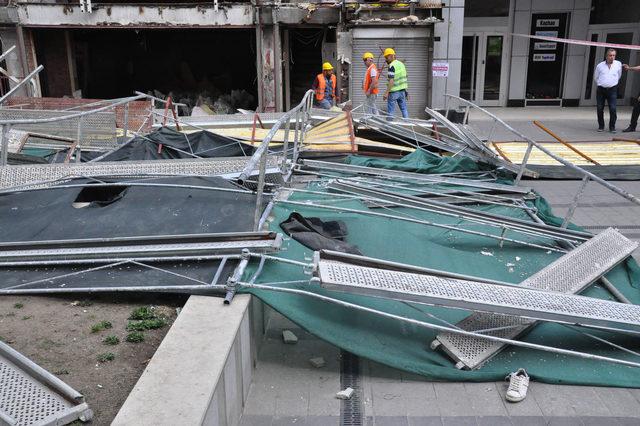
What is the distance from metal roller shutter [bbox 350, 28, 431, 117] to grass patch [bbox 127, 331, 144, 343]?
12494mm

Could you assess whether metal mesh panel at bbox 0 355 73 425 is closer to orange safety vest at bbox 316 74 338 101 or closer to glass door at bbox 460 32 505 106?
orange safety vest at bbox 316 74 338 101

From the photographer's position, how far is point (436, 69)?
15.7 m

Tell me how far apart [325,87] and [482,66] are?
7.32 metres

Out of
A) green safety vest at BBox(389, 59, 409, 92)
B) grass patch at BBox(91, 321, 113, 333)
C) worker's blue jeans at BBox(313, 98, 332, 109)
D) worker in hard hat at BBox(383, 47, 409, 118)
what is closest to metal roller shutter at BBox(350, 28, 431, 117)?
worker's blue jeans at BBox(313, 98, 332, 109)

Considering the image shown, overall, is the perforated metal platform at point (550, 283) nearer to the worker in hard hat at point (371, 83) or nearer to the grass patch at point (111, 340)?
the grass patch at point (111, 340)

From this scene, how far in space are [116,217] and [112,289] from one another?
1243 millimetres

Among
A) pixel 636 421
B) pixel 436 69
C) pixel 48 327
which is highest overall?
pixel 436 69

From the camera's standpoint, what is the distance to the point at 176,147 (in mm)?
9500

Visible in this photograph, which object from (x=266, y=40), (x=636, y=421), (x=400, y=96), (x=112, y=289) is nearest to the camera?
(x=636, y=421)

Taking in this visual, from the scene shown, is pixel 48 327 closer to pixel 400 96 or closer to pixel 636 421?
pixel 636 421

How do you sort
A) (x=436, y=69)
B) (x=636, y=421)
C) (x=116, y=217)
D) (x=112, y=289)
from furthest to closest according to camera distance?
(x=436, y=69) < (x=116, y=217) < (x=112, y=289) < (x=636, y=421)

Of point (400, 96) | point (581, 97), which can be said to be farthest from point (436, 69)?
point (581, 97)

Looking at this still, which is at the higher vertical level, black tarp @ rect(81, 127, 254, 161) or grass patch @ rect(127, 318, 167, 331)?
black tarp @ rect(81, 127, 254, 161)

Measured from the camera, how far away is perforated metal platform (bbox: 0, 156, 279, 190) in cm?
633
